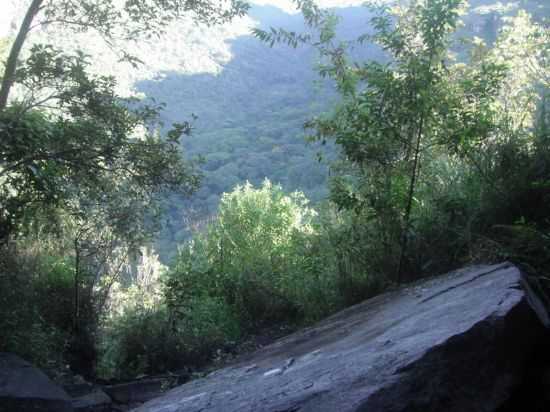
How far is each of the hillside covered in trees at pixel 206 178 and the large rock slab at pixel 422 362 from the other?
90 centimetres

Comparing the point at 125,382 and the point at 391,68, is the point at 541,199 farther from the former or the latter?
the point at 125,382

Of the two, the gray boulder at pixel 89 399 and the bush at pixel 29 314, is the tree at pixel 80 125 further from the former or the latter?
the gray boulder at pixel 89 399

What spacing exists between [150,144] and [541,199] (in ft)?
12.5

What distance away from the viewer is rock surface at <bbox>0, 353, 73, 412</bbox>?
4.50 meters

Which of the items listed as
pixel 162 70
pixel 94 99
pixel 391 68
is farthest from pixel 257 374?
pixel 162 70

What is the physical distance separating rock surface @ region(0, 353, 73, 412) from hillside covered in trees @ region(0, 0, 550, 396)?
2.34ft

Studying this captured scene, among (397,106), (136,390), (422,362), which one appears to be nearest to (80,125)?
(136,390)

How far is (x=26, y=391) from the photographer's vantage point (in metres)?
4.61

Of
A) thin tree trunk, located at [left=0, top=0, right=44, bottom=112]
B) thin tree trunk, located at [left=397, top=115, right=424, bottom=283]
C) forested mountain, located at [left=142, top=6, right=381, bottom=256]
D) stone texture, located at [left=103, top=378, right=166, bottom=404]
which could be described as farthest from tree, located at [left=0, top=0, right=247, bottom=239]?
forested mountain, located at [left=142, top=6, right=381, bottom=256]

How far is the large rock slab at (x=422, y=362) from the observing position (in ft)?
7.16

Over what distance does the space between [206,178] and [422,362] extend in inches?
213

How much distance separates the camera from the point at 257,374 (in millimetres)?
3711

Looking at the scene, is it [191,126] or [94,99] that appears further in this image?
[191,126]

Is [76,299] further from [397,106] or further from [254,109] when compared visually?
[254,109]
